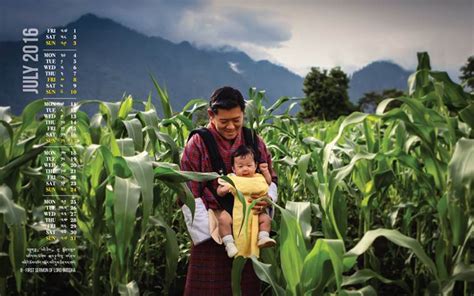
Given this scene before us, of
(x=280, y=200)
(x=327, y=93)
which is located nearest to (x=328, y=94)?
(x=327, y=93)

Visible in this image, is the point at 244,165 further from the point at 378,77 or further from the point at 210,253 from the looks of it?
the point at 378,77

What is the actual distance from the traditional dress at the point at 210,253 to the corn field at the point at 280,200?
0.32 feet

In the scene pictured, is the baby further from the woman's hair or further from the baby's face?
the woman's hair

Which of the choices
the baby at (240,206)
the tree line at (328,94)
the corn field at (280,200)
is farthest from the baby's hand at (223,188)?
the tree line at (328,94)

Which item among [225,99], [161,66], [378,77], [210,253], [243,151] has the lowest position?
[210,253]

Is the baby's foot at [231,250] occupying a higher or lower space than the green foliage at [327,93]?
lower

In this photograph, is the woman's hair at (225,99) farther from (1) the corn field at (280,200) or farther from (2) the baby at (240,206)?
(1) the corn field at (280,200)

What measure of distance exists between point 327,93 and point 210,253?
35720 millimetres

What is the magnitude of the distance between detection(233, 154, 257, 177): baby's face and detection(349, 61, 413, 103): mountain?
112225 mm

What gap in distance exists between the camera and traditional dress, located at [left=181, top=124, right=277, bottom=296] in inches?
63.2

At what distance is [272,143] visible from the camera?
8.43 feet

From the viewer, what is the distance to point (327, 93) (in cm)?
3656

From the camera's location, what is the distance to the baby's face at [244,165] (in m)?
1.54

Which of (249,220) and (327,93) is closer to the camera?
(249,220)
